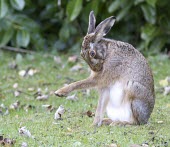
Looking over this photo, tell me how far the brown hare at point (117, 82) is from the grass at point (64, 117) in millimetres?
195

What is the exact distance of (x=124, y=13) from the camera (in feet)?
35.7

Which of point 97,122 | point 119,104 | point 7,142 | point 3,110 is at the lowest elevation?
point 3,110

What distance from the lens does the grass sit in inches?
229

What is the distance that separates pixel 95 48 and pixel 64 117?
1.03 metres

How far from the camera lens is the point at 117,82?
21.2 ft

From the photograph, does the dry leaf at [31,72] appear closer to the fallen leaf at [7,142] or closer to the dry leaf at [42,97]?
the dry leaf at [42,97]

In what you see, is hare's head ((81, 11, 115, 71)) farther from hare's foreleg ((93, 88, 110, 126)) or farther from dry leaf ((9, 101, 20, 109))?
dry leaf ((9, 101, 20, 109))

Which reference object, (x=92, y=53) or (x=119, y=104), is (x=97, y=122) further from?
(x=92, y=53)

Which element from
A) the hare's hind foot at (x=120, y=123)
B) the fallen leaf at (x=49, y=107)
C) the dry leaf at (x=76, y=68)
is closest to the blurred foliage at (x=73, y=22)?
the dry leaf at (x=76, y=68)

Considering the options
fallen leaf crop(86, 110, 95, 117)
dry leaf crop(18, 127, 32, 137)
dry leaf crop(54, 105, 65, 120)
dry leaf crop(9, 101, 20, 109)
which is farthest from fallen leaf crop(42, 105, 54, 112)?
dry leaf crop(18, 127, 32, 137)

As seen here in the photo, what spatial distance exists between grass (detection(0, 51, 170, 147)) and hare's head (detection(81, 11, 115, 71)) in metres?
0.71

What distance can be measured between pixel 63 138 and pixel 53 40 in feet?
22.0

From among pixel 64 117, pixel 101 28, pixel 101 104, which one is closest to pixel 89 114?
pixel 64 117

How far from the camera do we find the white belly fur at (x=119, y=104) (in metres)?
6.43
